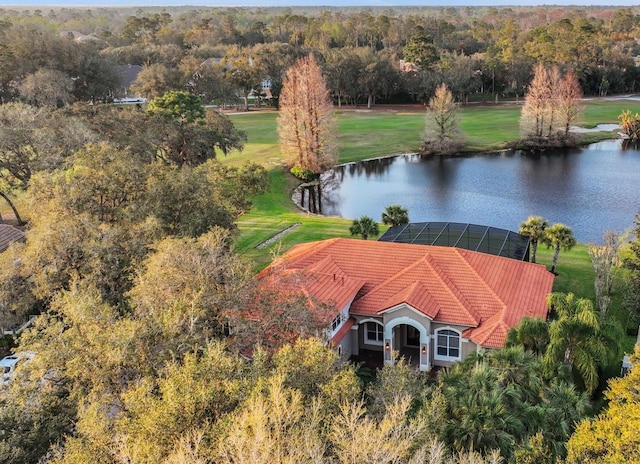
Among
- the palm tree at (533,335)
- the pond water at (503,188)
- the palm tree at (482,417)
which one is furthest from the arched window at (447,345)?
the pond water at (503,188)

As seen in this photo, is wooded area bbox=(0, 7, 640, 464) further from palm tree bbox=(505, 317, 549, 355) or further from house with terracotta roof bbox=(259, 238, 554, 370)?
house with terracotta roof bbox=(259, 238, 554, 370)

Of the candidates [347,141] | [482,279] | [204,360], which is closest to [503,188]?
[347,141]

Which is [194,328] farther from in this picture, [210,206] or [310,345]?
[210,206]

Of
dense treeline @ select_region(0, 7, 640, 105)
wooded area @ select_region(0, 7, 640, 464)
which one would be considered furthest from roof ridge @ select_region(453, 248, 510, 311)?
dense treeline @ select_region(0, 7, 640, 105)

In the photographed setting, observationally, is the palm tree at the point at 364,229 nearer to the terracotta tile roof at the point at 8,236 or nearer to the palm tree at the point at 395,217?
the palm tree at the point at 395,217

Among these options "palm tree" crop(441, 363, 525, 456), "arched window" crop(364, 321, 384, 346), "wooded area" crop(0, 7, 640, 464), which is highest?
"wooded area" crop(0, 7, 640, 464)

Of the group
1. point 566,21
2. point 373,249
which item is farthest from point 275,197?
Answer: point 566,21
